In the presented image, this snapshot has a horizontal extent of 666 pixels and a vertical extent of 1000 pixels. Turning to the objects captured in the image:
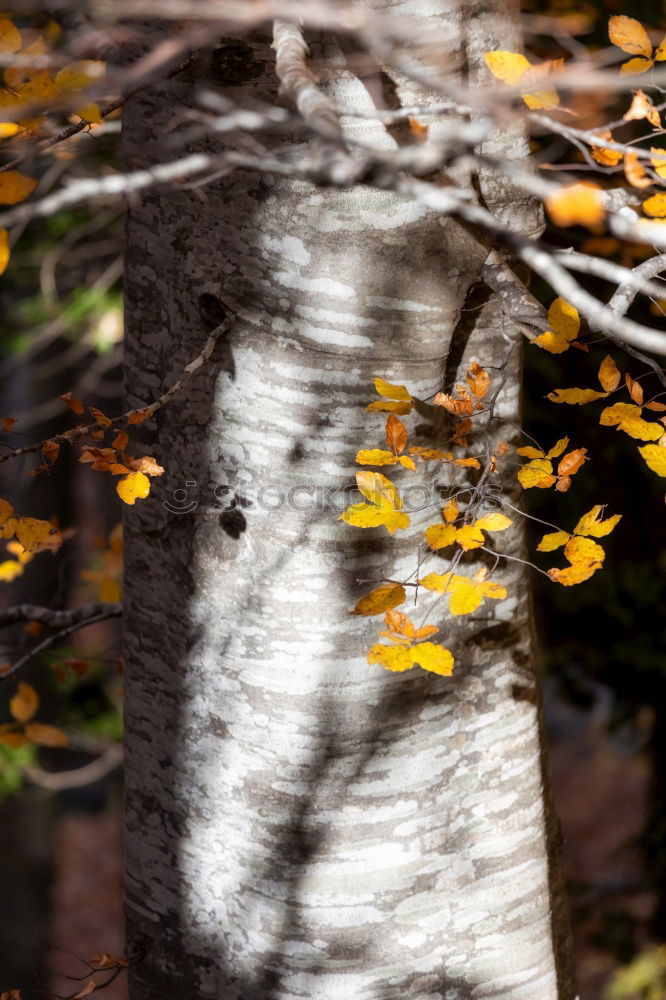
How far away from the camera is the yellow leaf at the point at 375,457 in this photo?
1089 mm

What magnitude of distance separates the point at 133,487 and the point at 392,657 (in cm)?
45

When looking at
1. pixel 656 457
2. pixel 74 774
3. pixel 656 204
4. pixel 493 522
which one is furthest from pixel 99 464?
pixel 74 774

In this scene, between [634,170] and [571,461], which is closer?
[634,170]

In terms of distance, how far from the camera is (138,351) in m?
1.25

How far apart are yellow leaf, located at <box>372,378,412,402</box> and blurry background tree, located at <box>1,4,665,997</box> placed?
0.04 m

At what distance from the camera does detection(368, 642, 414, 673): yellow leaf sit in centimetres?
109

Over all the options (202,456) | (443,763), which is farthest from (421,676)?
(202,456)

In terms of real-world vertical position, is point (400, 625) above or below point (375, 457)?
below

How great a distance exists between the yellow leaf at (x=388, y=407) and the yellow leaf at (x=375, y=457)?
0.05 meters

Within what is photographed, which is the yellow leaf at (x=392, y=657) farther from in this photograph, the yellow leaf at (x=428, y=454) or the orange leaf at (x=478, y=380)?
the orange leaf at (x=478, y=380)

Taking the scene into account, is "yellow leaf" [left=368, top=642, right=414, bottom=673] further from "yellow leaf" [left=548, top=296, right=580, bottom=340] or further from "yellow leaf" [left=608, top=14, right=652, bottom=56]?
"yellow leaf" [left=608, top=14, right=652, bottom=56]

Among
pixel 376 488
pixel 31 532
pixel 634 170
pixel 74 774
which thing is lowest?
pixel 74 774

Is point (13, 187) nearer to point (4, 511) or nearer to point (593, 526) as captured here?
point (4, 511)

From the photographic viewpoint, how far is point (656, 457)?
3.82 ft
